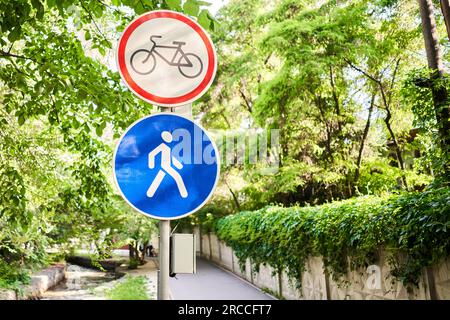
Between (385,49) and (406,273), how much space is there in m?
7.22

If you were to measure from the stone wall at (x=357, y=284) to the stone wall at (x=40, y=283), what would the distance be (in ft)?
23.9

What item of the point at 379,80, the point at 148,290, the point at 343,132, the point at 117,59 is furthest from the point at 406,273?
the point at 148,290

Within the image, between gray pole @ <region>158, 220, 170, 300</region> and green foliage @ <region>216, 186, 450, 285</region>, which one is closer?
gray pole @ <region>158, 220, 170, 300</region>

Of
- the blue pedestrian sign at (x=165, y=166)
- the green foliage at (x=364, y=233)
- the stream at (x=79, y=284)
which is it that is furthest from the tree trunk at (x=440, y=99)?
the stream at (x=79, y=284)

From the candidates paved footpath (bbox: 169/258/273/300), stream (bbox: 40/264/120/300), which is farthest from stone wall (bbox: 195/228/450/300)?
stream (bbox: 40/264/120/300)

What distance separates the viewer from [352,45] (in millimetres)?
11328

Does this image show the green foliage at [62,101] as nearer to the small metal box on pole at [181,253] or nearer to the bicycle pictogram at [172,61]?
the bicycle pictogram at [172,61]

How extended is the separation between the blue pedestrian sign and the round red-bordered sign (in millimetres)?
167

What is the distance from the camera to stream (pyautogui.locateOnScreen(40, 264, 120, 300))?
15.6 metres

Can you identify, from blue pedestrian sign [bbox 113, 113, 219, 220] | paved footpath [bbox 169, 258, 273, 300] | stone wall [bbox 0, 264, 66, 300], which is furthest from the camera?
paved footpath [bbox 169, 258, 273, 300]

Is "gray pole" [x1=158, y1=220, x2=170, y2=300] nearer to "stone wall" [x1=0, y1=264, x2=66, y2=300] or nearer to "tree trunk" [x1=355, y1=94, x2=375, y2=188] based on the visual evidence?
"stone wall" [x1=0, y1=264, x2=66, y2=300]

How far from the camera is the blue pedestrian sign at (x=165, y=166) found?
6.66 feet

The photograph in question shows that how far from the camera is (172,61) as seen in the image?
87.2 inches
